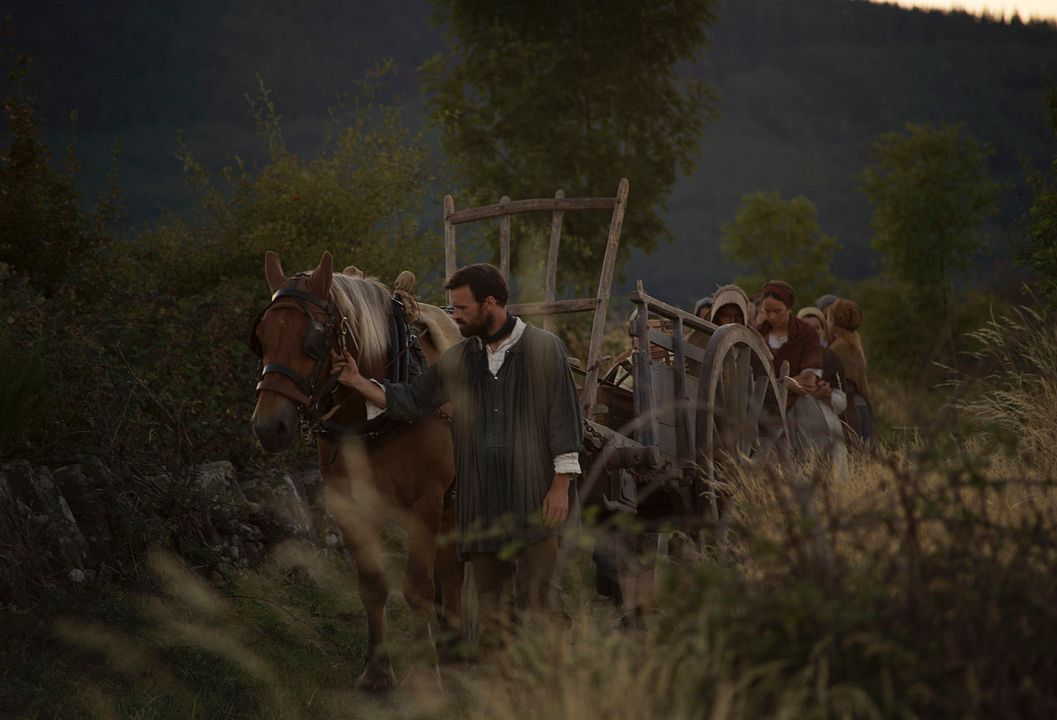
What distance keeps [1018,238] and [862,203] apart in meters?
137

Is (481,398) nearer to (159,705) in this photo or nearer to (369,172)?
(159,705)

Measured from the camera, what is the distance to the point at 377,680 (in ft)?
17.7

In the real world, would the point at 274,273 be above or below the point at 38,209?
below

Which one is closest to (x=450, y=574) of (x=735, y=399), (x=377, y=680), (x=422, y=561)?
(x=422, y=561)

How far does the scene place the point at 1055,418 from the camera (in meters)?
6.76

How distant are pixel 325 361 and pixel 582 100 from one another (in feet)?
62.9

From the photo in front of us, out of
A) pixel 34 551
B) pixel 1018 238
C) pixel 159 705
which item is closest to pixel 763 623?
pixel 159 705

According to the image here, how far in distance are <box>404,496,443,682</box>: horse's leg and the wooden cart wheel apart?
179 cm

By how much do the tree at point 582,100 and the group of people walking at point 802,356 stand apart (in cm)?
1315

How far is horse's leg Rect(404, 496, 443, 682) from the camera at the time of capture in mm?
5363

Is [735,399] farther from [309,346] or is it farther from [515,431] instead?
[309,346]

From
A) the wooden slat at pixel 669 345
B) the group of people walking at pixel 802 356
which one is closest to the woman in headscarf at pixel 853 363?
the group of people walking at pixel 802 356

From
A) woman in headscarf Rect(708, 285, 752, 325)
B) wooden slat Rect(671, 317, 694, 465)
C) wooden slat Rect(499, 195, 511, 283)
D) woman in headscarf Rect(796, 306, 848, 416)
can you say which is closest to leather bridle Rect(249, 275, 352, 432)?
wooden slat Rect(499, 195, 511, 283)

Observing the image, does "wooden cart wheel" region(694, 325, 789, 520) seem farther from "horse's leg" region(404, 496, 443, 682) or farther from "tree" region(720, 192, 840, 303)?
"tree" region(720, 192, 840, 303)
